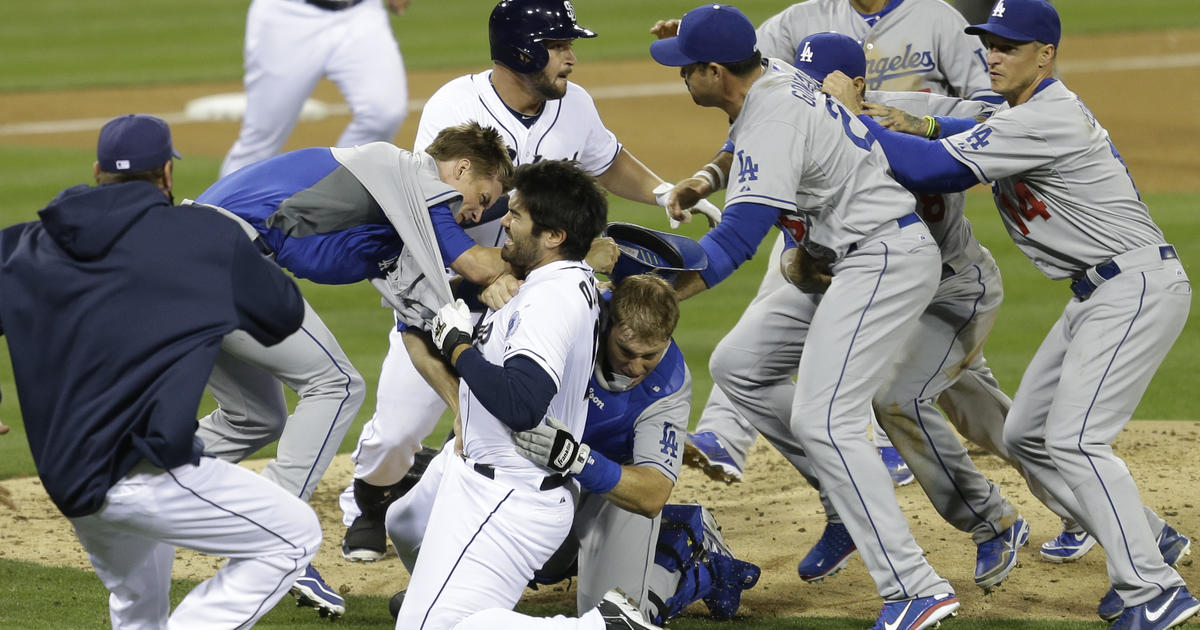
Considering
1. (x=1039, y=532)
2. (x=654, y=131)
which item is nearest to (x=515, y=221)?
(x=1039, y=532)

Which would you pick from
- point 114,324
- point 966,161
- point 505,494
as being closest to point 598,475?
point 505,494

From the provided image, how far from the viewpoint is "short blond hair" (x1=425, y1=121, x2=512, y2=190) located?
15.8 ft

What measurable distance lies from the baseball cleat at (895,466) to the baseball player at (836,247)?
5.60 ft

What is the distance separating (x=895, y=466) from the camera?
6488 mm

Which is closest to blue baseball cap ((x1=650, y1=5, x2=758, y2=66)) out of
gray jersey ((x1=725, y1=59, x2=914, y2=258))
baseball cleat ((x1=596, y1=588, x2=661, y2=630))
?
gray jersey ((x1=725, y1=59, x2=914, y2=258))

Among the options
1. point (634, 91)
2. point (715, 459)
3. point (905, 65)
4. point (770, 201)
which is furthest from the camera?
point (634, 91)

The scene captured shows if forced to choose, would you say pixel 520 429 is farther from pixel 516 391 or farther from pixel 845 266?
pixel 845 266

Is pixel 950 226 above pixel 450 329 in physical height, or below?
below

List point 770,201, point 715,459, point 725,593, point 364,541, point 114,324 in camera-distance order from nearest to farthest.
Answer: point 114,324 → point 770,201 → point 725,593 → point 364,541 → point 715,459

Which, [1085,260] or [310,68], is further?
[310,68]

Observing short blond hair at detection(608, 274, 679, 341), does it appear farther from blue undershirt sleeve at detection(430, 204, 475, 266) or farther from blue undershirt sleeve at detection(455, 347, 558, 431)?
blue undershirt sleeve at detection(430, 204, 475, 266)

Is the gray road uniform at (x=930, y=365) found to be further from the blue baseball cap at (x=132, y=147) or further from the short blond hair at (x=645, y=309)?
the blue baseball cap at (x=132, y=147)

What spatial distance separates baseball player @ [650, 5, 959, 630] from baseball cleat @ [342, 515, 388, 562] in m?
1.75

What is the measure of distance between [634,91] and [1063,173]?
12.8m
